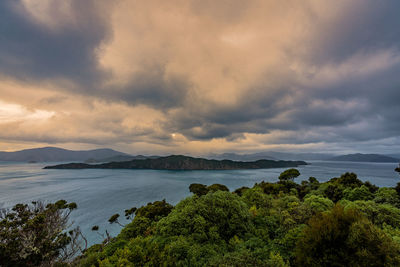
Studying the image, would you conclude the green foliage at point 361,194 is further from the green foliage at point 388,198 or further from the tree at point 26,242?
the tree at point 26,242

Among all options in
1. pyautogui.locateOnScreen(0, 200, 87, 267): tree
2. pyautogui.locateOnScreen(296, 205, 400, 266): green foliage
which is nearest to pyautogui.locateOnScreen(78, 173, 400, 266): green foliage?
pyautogui.locateOnScreen(296, 205, 400, 266): green foliage

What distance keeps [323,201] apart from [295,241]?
13180 mm

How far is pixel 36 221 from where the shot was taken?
15.6 meters

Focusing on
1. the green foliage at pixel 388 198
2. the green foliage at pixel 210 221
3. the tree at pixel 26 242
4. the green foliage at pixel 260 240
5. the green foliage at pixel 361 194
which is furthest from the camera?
the green foliage at pixel 361 194

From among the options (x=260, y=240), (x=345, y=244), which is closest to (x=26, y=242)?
(x=260, y=240)

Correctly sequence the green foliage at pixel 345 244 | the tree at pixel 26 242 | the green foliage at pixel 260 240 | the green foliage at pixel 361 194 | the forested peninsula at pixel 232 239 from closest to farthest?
the green foliage at pixel 345 244, the green foliage at pixel 260 240, the forested peninsula at pixel 232 239, the tree at pixel 26 242, the green foliage at pixel 361 194

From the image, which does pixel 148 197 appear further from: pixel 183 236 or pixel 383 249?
pixel 383 249

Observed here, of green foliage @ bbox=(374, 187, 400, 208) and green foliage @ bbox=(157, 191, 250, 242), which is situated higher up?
green foliage @ bbox=(157, 191, 250, 242)

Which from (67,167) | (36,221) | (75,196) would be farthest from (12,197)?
(67,167)

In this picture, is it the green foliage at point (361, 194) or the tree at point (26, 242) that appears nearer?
the tree at point (26, 242)

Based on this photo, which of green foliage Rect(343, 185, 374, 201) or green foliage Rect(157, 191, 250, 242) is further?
green foliage Rect(343, 185, 374, 201)

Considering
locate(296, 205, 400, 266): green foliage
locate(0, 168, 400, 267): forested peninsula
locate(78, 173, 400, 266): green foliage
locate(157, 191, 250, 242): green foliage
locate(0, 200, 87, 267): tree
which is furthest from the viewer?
locate(157, 191, 250, 242): green foliage

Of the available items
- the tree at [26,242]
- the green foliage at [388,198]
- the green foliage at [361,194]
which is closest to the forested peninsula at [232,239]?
the tree at [26,242]

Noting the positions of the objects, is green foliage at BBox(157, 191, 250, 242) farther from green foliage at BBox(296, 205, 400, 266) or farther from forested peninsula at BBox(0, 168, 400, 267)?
green foliage at BBox(296, 205, 400, 266)
